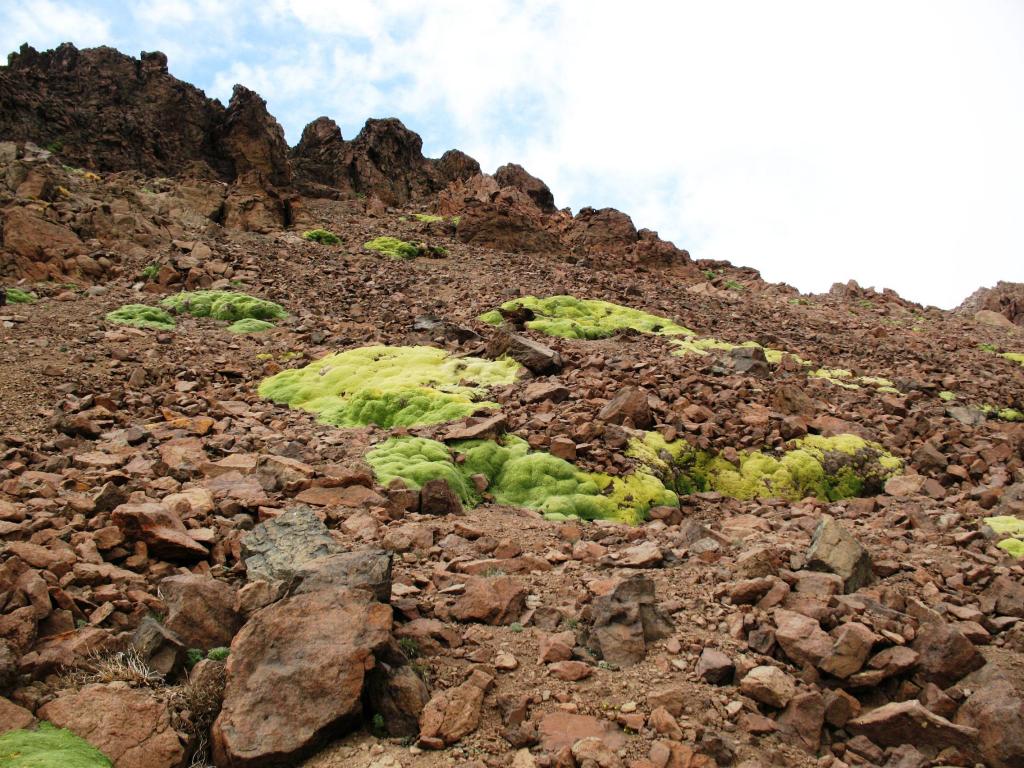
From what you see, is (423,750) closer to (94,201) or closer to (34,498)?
(34,498)

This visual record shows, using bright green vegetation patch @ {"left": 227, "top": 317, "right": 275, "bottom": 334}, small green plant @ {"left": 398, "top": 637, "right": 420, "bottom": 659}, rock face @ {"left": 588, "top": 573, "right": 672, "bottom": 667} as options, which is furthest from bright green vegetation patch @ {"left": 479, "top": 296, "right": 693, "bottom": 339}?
small green plant @ {"left": 398, "top": 637, "right": 420, "bottom": 659}

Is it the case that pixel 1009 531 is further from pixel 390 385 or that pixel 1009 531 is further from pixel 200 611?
pixel 390 385

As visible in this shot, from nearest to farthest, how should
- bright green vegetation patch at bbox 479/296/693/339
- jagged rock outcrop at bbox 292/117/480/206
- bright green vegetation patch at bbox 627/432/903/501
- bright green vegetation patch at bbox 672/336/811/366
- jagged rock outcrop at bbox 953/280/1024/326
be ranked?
bright green vegetation patch at bbox 627/432/903/501 → bright green vegetation patch at bbox 672/336/811/366 → bright green vegetation patch at bbox 479/296/693/339 → jagged rock outcrop at bbox 953/280/1024/326 → jagged rock outcrop at bbox 292/117/480/206

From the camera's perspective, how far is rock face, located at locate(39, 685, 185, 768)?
13.3 ft

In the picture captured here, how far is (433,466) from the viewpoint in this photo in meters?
9.61

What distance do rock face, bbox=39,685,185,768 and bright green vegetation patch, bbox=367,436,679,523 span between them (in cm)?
499

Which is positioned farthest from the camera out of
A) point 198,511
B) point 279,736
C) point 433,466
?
point 433,466

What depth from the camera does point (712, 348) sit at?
18.1 meters

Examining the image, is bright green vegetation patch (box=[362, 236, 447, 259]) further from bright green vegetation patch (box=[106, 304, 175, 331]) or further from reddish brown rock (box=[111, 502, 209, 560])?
reddish brown rock (box=[111, 502, 209, 560])

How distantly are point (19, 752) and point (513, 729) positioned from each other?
2904 millimetres

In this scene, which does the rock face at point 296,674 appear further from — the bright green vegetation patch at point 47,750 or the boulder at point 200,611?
the bright green vegetation patch at point 47,750

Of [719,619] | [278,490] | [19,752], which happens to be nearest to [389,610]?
[19,752]

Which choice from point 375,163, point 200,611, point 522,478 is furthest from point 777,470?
point 375,163

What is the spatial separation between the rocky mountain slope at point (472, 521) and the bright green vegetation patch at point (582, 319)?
157 mm
